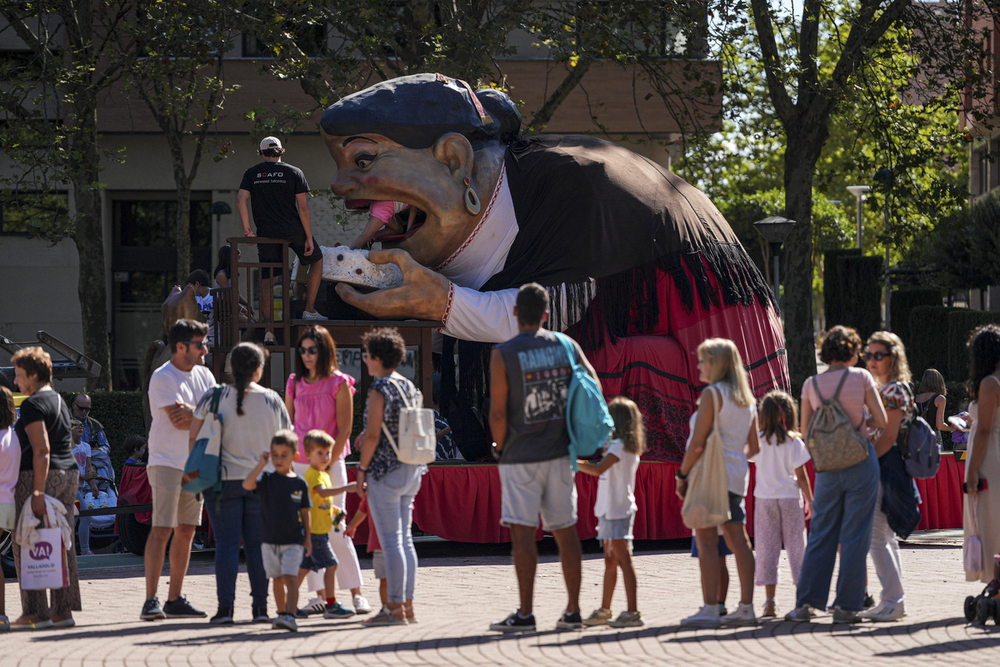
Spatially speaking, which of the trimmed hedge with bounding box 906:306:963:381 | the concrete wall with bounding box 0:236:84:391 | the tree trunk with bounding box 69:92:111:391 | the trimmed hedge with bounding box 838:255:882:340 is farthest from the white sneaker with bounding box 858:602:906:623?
the trimmed hedge with bounding box 838:255:882:340

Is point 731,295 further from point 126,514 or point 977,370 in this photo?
point 126,514

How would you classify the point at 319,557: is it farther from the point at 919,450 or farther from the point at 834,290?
the point at 834,290

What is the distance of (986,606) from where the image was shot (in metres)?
7.61

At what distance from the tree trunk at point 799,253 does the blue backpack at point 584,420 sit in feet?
42.8

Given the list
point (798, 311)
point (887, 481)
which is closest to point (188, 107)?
point (798, 311)

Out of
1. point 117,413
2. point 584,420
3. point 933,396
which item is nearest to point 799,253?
point 933,396

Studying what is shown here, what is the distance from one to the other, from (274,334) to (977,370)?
6.06 m

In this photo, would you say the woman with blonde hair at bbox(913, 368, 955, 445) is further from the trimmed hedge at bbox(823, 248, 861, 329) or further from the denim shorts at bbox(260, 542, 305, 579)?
the trimmed hedge at bbox(823, 248, 861, 329)

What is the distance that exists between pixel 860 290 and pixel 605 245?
2155cm

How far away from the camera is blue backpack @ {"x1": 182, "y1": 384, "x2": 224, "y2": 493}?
25.4ft

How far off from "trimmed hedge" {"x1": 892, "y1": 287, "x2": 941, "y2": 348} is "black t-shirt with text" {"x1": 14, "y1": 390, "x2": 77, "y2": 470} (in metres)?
25.3

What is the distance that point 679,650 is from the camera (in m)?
7.02

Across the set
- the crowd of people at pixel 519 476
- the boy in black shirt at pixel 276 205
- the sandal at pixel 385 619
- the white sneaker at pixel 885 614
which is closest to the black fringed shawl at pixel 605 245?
the boy in black shirt at pixel 276 205

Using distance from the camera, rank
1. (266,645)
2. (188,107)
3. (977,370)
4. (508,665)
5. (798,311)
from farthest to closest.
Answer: (798,311) < (188,107) < (977,370) < (266,645) < (508,665)
